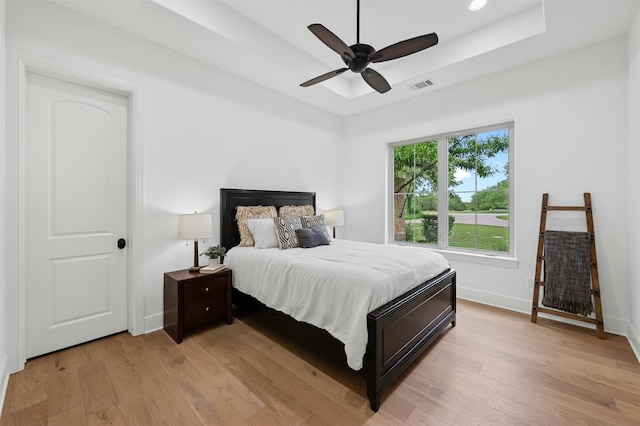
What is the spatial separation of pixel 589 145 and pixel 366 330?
3.02 meters

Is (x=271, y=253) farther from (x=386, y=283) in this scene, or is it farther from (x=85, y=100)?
(x=85, y=100)

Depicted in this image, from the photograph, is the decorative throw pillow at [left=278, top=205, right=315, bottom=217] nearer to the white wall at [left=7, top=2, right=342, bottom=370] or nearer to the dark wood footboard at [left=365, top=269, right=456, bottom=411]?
the white wall at [left=7, top=2, right=342, bottom=370]

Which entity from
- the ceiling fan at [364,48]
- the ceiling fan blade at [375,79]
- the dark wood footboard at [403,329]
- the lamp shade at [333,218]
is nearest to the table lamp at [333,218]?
the lamp shade at [333,218]

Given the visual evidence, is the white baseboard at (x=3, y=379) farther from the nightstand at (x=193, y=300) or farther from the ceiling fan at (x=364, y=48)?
the ceiling fan at (x=364, y=48)

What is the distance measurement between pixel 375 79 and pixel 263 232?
1.95 m

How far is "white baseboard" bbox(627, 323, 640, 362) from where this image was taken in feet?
7.65

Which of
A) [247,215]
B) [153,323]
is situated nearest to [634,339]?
[247,215]

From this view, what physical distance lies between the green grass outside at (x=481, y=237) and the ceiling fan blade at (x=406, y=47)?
8.42 feet

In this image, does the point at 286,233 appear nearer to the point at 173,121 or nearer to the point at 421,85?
the point at 173,121

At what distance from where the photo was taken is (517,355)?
2.34 metres

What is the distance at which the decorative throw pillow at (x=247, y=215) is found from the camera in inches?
130

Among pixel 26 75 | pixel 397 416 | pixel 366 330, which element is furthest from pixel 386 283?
pixel 26 75

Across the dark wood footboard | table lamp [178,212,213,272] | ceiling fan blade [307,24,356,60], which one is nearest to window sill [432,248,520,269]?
the dark wood footboard

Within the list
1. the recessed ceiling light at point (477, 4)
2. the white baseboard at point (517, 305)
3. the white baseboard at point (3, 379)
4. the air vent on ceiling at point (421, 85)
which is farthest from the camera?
the air vent on ceiling at point (421, 85)
